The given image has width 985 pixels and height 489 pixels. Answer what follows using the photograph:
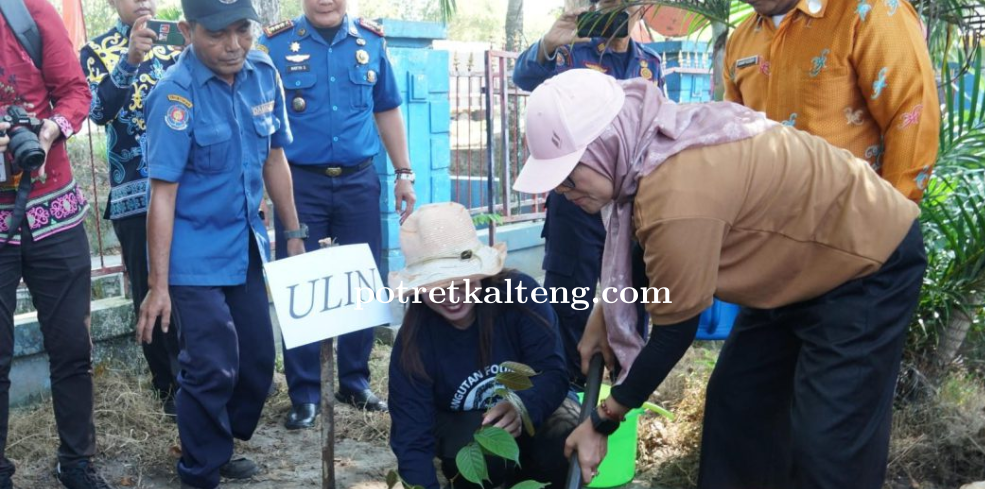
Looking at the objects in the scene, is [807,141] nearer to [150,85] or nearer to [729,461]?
[729,461]

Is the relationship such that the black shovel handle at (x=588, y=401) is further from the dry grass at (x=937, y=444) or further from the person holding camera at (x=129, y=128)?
the person holding camera at (x=129, y=128)

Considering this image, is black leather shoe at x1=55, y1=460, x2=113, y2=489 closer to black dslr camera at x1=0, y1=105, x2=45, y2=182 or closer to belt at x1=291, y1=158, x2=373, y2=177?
black dslr camera at x1=0, y1=105, x2=45, y2=182

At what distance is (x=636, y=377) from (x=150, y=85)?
2675 mm

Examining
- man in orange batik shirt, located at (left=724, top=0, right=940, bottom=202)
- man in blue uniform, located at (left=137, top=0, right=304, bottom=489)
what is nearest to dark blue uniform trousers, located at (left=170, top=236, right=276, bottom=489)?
man in blue uniform, located at (left=137, top=0, right=304, bottom=489)

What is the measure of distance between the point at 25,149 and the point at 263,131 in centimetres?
82

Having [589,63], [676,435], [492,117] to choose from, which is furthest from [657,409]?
[492,117]

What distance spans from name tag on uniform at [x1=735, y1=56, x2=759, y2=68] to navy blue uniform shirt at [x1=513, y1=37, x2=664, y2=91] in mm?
1049

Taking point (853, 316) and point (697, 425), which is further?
point (697, 425)

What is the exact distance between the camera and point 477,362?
118 inches

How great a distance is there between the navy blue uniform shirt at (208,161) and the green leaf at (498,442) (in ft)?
4.20

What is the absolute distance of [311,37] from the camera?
4.31m

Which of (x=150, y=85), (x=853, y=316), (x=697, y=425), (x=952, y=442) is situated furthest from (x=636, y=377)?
(x=150, y=85)

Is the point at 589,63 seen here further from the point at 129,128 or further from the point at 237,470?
the point at 237,470

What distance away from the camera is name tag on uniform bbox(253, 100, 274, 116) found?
3451 mm
